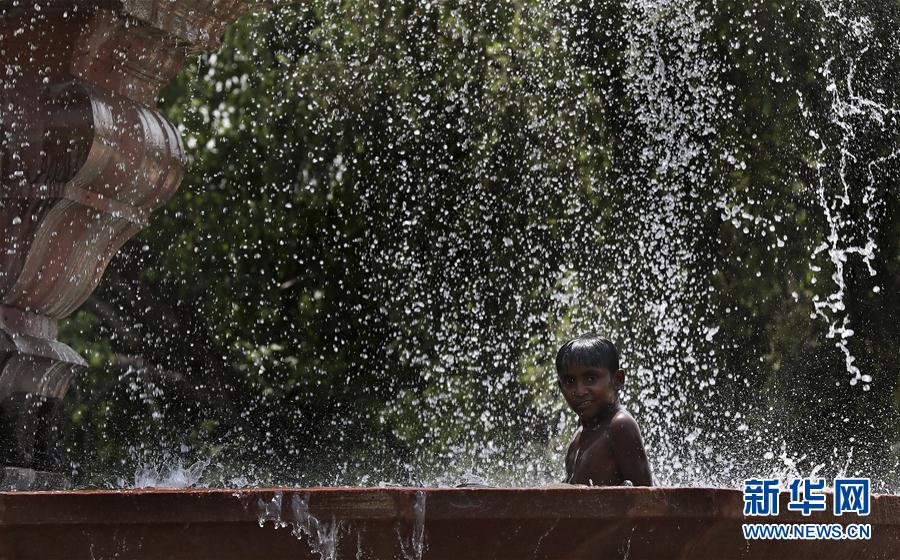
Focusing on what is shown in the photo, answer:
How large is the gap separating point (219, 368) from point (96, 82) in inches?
297

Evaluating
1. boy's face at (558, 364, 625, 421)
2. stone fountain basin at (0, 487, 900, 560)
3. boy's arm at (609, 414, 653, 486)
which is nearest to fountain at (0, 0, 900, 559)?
stone fountain basin at (0, 487, 900, 560)

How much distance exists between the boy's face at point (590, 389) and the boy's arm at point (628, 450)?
12cm

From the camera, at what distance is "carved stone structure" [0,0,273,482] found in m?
4.45

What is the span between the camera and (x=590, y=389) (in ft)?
12.6

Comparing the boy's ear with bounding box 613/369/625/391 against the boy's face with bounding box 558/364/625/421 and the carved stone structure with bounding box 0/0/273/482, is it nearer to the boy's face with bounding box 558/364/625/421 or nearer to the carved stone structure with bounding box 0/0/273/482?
the boy's face with bounding box 558/364/625/421

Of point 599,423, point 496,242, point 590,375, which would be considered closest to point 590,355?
point 590,375

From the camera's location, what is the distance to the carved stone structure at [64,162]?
4.45 m

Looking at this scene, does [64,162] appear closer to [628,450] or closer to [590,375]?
[590,375]

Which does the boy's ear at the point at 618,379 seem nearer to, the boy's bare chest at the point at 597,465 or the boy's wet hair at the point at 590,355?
the boy's wet hair at the point at 590,355

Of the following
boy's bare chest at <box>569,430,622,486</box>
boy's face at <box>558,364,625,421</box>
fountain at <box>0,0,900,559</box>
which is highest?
fountain at <box>0,0,900,559</box>

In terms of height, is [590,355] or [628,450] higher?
[590,355]

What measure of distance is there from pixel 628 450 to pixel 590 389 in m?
0.22

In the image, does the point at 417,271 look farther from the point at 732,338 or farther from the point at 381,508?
the point at 381,508

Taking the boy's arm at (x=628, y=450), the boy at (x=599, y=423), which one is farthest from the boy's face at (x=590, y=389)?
the boy's arm at (x=628, y=450)
